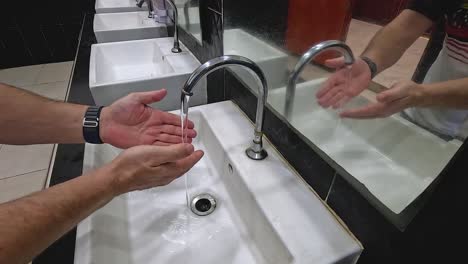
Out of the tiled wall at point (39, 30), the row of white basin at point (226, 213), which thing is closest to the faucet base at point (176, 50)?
the row of white basin at point (226, 213)

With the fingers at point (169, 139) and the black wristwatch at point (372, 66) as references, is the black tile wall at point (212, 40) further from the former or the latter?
the black wristwatch at point (372, 66)

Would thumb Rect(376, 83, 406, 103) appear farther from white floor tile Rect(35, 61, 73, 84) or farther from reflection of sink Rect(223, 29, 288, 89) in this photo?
white floor tile Rect(35, 61, 73, 84)

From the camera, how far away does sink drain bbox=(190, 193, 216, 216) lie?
698mm

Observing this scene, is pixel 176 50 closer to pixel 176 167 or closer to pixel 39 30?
pixel 176 167

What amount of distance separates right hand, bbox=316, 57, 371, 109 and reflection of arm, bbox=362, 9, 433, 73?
0.03 meters

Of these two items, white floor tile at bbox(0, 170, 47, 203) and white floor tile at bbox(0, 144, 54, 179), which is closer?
white floor tile at bbox(0, 170, 47, 203)

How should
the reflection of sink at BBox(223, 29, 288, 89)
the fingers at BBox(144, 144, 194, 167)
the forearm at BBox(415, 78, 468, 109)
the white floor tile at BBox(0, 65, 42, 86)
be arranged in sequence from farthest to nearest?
the white floor tile at BBox(0, 65, 42, 86), the reflection of sink at BBox(223, 29, 288, 89), the fingers at BBox(144, 144, 194, 167), the forearm at BBox(415, 78, 468, 109)

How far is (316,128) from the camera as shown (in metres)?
0.57

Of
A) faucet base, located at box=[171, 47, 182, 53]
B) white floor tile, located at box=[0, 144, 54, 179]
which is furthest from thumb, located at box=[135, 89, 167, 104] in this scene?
white floor tile, located at box=[0, 144, 54, 179]

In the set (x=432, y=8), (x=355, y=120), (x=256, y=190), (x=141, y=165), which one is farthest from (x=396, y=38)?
(x=141, y=165)

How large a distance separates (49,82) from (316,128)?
3.32m

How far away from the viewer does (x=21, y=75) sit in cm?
300

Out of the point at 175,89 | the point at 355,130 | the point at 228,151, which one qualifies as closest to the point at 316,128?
the point at 355,130

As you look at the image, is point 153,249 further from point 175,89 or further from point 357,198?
point 175,89
